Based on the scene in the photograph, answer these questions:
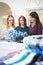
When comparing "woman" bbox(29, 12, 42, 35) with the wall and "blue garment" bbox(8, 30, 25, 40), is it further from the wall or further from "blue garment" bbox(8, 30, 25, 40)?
the wall

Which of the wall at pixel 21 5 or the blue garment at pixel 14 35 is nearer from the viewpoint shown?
the blue garment at pixel 14 35

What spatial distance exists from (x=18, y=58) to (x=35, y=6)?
13.2ft

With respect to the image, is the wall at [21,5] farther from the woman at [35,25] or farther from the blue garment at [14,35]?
the blue garment at [14,35]

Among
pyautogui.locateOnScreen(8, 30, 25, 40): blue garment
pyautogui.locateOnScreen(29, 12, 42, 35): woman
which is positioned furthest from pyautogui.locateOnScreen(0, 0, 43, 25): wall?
pyautogui.locateOnScreen(8, 30, 25, 40): blue garment

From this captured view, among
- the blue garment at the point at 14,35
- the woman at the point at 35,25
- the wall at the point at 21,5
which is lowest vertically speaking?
the blue garment at the point at 14,35

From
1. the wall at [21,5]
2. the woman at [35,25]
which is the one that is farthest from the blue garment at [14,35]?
the wall at [21,5]

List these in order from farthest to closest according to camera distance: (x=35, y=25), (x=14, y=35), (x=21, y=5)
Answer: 1. (x=21, y=5)
2. (x=35, y=25)
3. (x=14, y=35)

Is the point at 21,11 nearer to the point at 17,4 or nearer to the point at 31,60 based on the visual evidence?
the point at 17,4

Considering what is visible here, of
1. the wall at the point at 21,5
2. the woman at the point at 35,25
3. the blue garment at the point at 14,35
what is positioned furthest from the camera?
the wall at the point at 21,5

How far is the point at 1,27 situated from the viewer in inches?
192

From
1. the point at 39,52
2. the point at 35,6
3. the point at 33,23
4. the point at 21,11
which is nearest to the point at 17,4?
the point at 21,11

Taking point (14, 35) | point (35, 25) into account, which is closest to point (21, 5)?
point (35, 25)

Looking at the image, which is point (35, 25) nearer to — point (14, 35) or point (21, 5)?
point (14, 35)

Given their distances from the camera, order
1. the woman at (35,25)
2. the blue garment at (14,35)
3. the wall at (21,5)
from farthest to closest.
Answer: the wall at (21,5), the woman at (35,25), the blue garment at (14,35)
